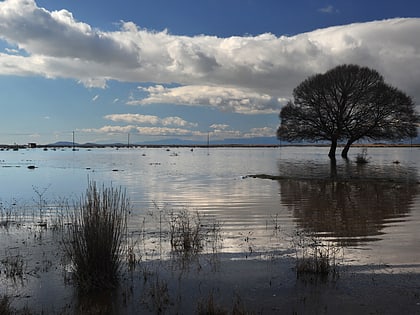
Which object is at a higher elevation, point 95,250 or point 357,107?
point 357,107

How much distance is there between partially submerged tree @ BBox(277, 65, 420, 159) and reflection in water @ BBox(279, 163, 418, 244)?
2966cm

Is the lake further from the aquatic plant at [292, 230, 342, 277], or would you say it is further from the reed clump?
the reed clump

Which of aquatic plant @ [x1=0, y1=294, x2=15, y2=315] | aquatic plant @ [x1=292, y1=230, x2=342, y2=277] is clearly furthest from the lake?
aquatic plant @ [x1=0, y1=294, x2=15, y2=315]

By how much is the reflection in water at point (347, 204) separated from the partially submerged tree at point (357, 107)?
29658 mm

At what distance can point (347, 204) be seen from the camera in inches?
677

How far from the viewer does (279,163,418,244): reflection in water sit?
39.5 ft

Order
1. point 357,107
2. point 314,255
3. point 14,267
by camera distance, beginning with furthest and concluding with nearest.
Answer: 1. point 357,107
2. point 314,255
3. point 14,267

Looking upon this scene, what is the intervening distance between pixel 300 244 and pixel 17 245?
22.7 feet

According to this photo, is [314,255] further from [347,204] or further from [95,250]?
[347,204]

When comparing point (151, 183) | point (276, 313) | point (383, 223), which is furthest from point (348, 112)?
point (276, 313)

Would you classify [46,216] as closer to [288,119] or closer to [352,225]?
[352,225]

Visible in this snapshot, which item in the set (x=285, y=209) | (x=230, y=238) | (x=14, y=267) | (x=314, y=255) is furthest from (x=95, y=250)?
(x=285, y=209)

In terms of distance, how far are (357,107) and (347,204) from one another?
4011 centimetres

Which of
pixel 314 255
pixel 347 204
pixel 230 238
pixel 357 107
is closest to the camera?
pixel 314 255
